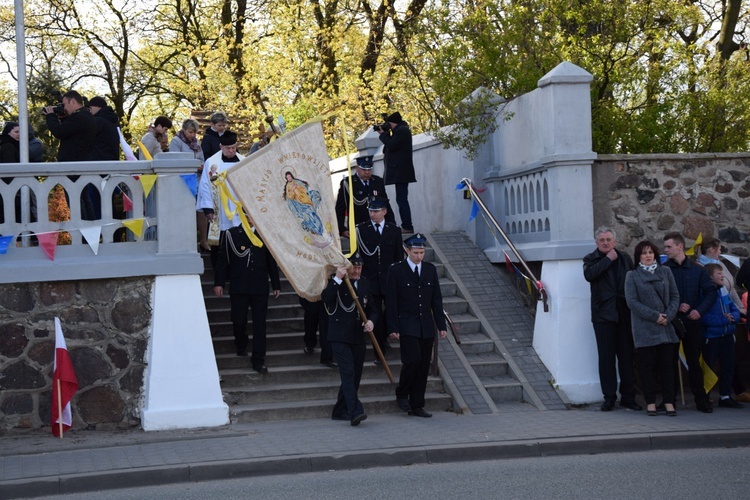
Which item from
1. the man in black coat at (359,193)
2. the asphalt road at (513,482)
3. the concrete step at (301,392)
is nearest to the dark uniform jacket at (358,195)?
the man in black coat at (359,193)

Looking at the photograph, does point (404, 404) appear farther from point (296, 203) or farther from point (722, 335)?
point (722, 335)

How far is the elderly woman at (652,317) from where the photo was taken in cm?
1159

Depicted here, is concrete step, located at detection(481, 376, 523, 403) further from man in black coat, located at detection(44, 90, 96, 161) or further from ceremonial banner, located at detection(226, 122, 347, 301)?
man in black coat, located at detection(44, 90, 96, 161)

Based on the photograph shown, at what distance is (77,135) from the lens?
1187 centimetres

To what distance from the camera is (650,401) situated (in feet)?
38.3

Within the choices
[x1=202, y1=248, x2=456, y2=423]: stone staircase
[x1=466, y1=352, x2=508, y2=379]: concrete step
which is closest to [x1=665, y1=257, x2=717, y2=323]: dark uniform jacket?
[x1=466, y1=352, x2=508, y2=379]: concrete step

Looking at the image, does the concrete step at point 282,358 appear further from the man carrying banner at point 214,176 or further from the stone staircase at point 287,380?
the man carrying banner at point 214,176

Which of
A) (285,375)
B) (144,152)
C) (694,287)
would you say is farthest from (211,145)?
(694,287)

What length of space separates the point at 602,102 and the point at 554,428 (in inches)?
218

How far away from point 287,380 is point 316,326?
2.59 feet

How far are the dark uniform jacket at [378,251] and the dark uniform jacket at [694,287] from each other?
10.4ft

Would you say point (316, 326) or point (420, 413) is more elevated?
point (316, 326)

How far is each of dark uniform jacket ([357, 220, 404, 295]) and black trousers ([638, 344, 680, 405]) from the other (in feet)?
9.88

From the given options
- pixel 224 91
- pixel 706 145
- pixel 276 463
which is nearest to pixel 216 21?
pixel 224 91
